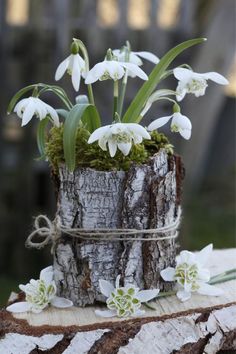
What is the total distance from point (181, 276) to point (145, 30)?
2283 mm

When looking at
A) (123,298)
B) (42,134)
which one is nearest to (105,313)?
(123,298)

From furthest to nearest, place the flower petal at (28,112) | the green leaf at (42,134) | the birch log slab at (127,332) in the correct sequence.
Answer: the green leaf at (42,134) → the flower petal at (28,112) → the birch log slab at (127,332)

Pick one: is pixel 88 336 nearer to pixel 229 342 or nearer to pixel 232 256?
pixel 229 342

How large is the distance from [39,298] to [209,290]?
0.37m

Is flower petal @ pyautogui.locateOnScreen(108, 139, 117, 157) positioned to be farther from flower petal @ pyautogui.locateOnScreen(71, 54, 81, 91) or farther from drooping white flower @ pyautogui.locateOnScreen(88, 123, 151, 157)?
flower petal @ pyautogui.locateOnScreen(71, 54, 81, 91)

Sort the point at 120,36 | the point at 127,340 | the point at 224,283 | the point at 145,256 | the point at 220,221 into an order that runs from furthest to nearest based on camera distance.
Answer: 1. the point at 220,221
2. the point at 120,36
3. the point at 224,283
4. the point at 145,256
5. the point at 127,340

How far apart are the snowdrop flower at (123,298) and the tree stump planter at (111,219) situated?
27 millimetres

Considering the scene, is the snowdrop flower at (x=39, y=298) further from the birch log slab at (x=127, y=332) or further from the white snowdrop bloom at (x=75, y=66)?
the white snowdrop bloom at (x=75, y=66)

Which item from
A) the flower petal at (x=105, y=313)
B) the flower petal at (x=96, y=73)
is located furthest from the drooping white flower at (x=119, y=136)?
the flower petal at (x=105, y=313)

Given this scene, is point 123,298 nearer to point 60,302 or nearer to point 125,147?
point 60,302

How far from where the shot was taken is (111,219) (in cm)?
162

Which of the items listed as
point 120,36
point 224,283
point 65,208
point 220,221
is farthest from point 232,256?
point 220,221

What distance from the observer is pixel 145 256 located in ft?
5.39

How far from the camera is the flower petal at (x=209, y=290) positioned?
5.48 ft
